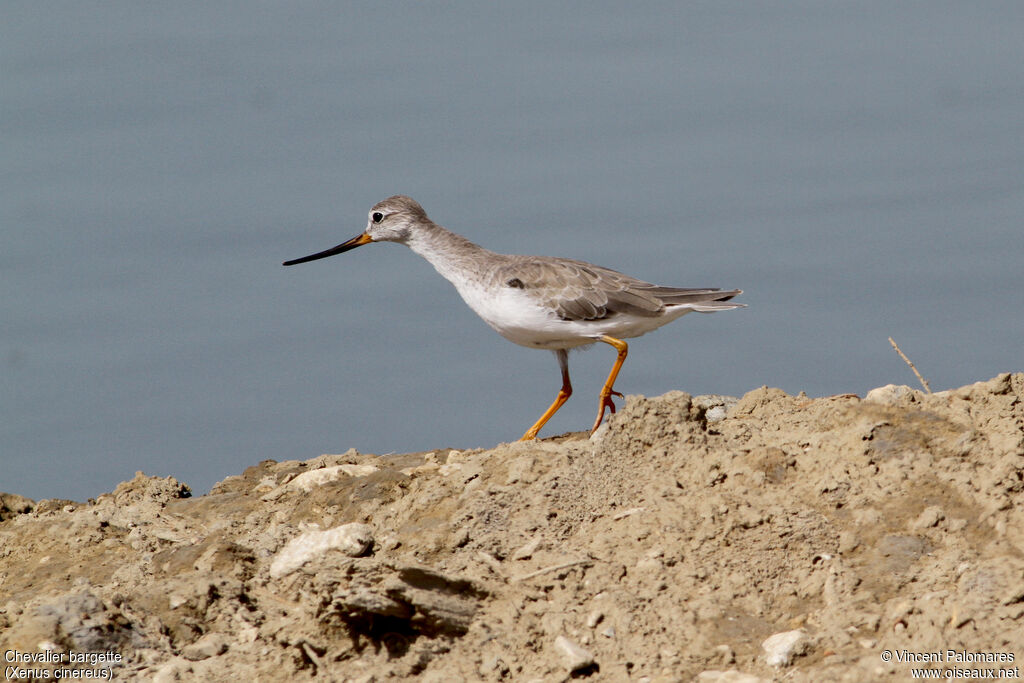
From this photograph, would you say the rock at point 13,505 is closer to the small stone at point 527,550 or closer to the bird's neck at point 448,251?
the bird's neck at point 448,251

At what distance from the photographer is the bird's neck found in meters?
11.7

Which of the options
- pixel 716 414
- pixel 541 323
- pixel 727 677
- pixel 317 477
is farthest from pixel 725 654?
pixel 541 323

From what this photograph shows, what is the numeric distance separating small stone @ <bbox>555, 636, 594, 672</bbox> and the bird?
13.7ft

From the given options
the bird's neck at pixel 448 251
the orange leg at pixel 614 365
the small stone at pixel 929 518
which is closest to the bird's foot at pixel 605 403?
the orange leg at pixel 614 365

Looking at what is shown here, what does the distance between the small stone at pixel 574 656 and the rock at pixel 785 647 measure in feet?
3.31

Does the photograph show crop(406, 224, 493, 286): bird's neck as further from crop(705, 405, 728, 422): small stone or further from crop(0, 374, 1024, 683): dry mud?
crop(0, 374, 1024, 683): dry mud

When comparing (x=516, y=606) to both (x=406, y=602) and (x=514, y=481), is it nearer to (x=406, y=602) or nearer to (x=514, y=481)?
(x=406, y=602)

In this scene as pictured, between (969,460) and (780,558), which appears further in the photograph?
(969,460)

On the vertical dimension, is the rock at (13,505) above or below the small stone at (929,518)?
below

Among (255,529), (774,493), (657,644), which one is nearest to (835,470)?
(774,493)

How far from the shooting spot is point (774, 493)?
7.56m

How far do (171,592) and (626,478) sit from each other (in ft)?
10.7

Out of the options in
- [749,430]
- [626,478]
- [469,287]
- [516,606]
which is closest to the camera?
[516,606]

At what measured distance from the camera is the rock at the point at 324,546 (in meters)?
7.61
